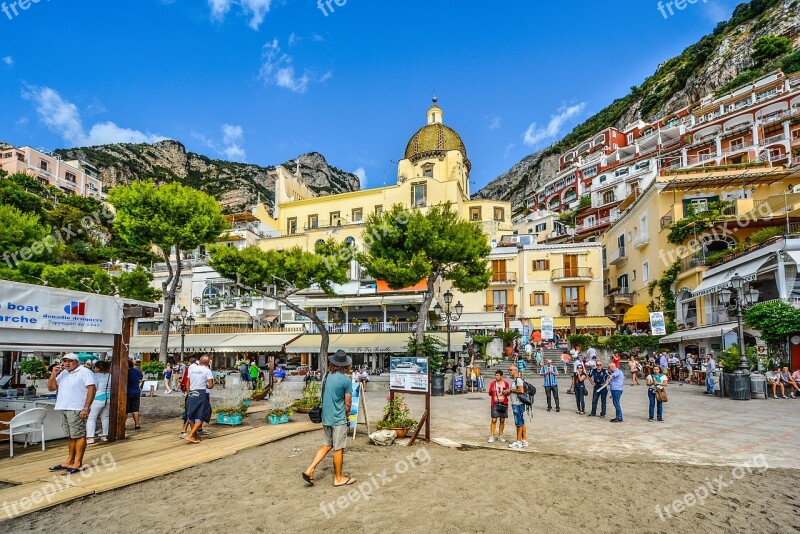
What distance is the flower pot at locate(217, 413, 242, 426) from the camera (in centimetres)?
1130

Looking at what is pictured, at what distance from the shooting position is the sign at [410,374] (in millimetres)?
10133

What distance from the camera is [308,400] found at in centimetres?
1273

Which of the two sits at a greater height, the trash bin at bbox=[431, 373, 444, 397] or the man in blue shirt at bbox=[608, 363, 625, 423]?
the man in blue shirt at bbox=[608, 363, 625, 423]

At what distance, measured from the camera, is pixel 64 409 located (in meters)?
6.49

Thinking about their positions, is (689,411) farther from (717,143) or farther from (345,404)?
(717,143)

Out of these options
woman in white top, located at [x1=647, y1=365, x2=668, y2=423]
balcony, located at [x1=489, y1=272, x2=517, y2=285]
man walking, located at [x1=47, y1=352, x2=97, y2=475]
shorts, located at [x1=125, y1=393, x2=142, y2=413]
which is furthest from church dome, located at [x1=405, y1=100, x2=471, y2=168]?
man walking, located at [x1=47, y1=352, x2=97, y2=475]

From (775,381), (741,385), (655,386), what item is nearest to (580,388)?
(655,386)

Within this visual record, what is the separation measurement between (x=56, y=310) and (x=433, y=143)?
44378 millimetres

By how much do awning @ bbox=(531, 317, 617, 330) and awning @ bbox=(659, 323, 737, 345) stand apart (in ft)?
21.6

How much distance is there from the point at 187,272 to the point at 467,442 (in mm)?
35759

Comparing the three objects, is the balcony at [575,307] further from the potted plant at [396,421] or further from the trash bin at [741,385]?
the potted plant at [396,421]

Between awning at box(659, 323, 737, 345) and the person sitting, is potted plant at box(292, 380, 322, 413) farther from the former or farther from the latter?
awning at box(659, 323, 737, 345)

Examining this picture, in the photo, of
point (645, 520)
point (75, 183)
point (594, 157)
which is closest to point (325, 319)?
point (645, 520)

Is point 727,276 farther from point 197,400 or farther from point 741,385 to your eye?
point 197,400
